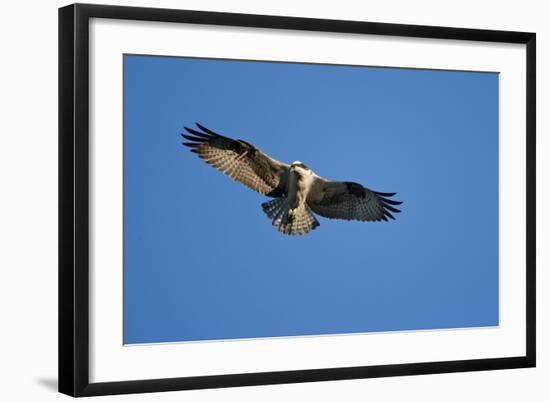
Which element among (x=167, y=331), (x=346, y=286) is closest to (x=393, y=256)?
(x=346, y=286)

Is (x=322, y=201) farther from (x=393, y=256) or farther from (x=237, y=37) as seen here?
(x=237, y=37)

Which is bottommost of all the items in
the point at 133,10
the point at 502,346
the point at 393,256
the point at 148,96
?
the point at 502,346

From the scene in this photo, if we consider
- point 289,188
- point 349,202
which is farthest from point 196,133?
point 349,202

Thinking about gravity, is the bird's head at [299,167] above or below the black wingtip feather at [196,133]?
below

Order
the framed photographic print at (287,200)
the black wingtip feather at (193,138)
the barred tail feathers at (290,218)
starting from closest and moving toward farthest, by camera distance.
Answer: the framed photographic print at (287,200) → the black wingtip feather at (193,138) → the barred tail feathers at (290,218)

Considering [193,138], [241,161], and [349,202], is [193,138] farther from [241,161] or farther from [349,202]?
[349,202]

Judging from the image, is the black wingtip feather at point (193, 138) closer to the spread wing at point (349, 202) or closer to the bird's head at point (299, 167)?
the bird's head at point (299, 167)

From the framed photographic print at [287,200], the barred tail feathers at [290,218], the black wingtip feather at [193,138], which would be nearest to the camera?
the framed photographic print at [287,200]

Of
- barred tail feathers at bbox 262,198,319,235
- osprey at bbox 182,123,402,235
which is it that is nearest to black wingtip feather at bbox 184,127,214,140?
osprey at bbox 182,123,402,235

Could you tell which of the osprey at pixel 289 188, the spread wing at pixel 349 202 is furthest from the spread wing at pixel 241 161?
the spread wing at pixel 349 202
